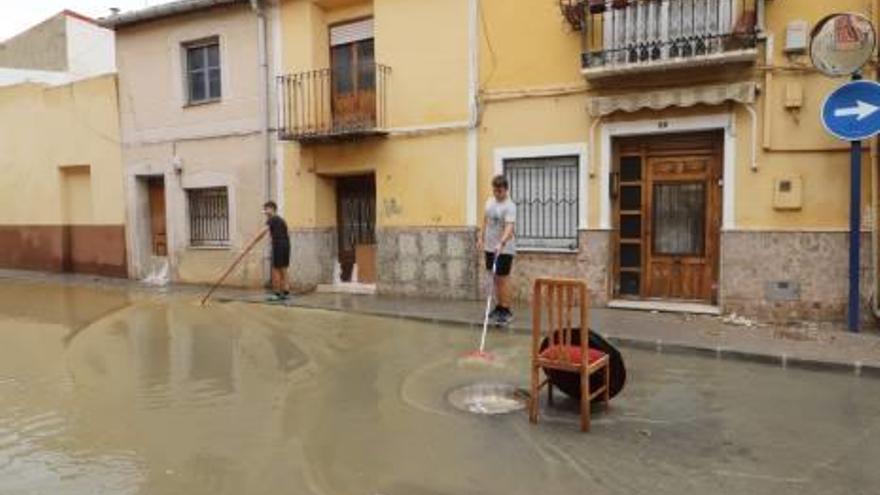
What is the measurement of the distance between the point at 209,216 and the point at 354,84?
4319 mm

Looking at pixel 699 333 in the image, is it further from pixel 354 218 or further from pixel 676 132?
pixel 354 218

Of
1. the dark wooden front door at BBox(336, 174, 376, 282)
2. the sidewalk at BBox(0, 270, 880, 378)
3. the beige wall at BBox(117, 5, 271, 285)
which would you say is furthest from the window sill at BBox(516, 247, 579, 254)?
the beige wall at BBox(117, 5, 271, 285)

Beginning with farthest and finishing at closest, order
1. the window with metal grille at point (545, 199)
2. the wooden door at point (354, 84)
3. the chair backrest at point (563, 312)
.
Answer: the wooden door at point (354, 84) → the window with metal grille at point (545, 199) → the chair backrest at point (563, 312)

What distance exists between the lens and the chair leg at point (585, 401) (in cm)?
494

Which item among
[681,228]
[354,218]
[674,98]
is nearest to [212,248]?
[354,218]

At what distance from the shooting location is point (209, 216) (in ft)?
46.5

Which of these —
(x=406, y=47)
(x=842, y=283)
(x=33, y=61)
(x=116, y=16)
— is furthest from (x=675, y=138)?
(x=33, y=61)

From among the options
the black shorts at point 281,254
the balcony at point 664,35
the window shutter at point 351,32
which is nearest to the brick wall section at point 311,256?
the black shorts at point 281,254

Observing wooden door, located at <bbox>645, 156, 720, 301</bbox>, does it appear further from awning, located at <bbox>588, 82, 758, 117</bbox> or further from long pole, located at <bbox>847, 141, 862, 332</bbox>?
long pole, located at <bbox>847, 141, 862, 332</bbox>

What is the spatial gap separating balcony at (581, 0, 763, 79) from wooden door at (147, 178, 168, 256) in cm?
A: 976

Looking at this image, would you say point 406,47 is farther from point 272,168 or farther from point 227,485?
point 227,485

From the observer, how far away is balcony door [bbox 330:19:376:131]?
39.2 feet

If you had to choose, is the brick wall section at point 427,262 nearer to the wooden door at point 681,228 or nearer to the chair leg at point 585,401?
the wooden door at point 681,228

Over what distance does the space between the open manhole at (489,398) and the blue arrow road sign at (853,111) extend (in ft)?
15.6
